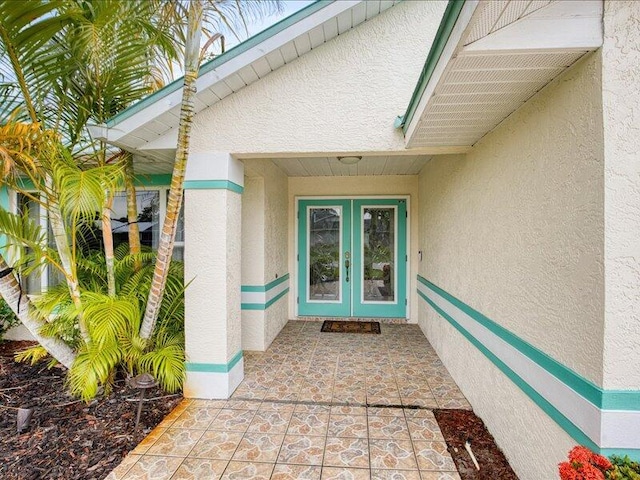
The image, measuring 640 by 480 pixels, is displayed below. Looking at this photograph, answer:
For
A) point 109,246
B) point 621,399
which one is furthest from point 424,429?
point 109,246

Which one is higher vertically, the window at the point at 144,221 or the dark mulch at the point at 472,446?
the window at the point at 144,221

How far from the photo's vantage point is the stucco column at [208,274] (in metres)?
3.44

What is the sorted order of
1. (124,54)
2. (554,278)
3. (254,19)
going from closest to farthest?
(254,19), (554,278), (124,54)

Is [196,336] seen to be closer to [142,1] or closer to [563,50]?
[142,1]

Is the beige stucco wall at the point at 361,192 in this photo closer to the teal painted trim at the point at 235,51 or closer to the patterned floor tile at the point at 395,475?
the teal painted trim at the point at 235,51

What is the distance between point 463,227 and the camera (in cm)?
356

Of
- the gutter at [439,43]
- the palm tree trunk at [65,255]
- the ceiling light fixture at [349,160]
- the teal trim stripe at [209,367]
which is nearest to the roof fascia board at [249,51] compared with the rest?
the palm tree trunk at [65,255]

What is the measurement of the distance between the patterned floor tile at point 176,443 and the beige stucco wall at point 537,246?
8.60ft

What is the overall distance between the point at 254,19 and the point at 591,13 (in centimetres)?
171

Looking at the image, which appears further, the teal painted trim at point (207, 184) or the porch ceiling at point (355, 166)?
the porch ceiling at point (355, 166)

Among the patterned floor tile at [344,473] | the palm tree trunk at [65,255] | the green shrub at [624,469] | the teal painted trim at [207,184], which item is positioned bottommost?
the patterned floor tile at [344,473]

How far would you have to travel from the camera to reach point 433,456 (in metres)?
2.55

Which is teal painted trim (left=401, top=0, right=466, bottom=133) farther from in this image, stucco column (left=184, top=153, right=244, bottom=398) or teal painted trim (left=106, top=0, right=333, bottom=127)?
stucco column (left=184, top=153, right=244, bottom=398)

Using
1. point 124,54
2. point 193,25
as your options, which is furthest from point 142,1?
point 124,54
